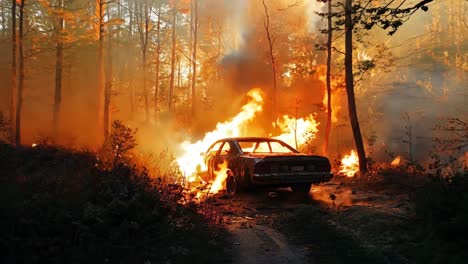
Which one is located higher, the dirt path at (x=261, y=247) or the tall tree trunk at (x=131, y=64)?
the tall tree trunk at (x=131, y=64)

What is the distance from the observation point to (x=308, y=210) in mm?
7719

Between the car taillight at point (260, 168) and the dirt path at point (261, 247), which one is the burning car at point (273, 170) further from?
the dirt path at point (261, 247)

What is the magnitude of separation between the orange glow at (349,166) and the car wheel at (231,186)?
19.4ft

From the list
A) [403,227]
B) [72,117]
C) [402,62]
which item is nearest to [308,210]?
[403,227]

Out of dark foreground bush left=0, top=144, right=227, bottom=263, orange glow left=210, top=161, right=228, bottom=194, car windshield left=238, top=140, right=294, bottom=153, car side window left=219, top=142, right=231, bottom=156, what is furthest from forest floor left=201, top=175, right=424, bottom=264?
car windshield left=238, top=140, right=294, bottom=153

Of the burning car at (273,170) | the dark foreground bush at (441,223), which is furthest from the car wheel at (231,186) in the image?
the dark foreground bush at (441,223)

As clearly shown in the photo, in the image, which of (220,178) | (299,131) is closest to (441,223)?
(220,178)

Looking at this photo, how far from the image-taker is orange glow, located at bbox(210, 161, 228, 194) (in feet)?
37.8

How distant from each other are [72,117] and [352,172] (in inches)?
1042

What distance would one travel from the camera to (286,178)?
9.98 metres

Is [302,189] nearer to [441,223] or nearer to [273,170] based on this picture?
[273,170]

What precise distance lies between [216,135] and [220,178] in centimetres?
789

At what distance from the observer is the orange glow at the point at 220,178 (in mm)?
11520

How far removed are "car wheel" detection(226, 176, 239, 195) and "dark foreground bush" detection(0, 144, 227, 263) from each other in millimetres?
3812
